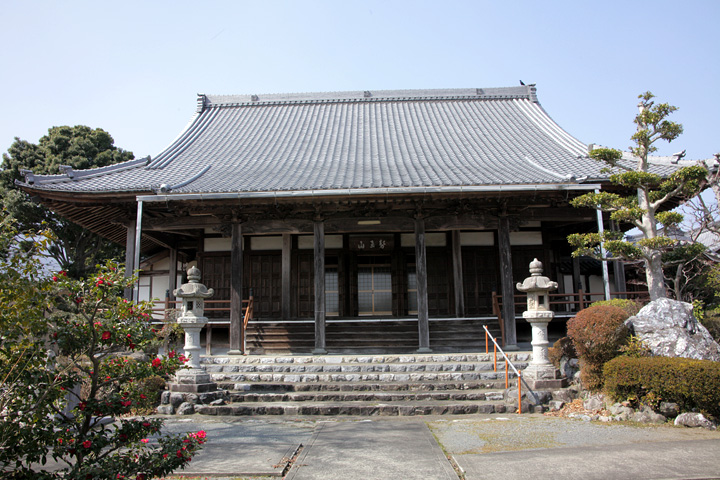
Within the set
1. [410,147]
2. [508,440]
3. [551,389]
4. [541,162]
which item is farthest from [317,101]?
[508,440]

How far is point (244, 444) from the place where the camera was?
596 centimetres

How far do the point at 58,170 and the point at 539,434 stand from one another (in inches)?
828

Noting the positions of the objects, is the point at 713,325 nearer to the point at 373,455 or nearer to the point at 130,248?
the point at 373,455

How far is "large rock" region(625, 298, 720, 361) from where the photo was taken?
7.46 m

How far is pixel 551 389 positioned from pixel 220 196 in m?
7.54

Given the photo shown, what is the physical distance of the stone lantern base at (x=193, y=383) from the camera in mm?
8438

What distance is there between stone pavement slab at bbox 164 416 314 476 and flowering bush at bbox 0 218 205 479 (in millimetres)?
1055

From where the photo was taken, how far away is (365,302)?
563 inches

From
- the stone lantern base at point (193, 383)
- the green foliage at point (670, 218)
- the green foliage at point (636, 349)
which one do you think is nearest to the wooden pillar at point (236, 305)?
the stone lantern base at point (193, 383)

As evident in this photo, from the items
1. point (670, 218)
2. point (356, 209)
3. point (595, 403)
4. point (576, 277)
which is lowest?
point (595, 403)

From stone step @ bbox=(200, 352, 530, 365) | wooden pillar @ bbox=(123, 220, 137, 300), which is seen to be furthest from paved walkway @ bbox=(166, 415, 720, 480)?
wooden pillar @ bbox=(123, 220, 137, 300)

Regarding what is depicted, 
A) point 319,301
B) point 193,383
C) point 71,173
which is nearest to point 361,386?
point 319,301

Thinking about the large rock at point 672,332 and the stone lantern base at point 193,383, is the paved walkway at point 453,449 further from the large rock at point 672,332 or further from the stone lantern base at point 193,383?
the large rock at point 672,332

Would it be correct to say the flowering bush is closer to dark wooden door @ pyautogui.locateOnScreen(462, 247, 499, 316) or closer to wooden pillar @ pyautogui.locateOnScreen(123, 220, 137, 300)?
wooden pillar @ pyautogui.locateOnScreen(123, 220, 137, 300)
